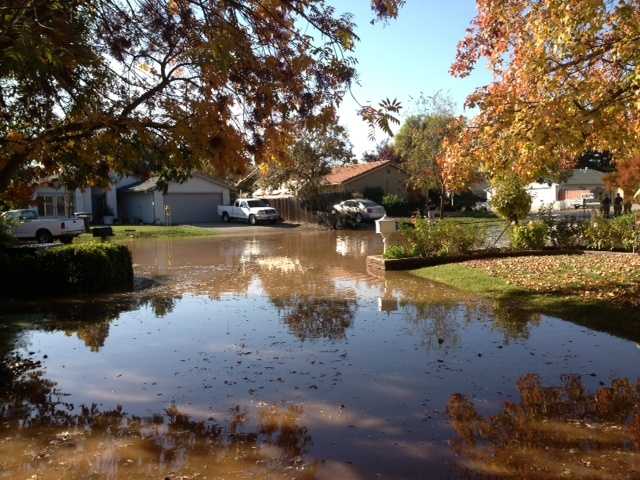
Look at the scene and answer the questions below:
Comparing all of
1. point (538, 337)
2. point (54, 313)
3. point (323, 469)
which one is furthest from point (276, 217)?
point (323, 469)

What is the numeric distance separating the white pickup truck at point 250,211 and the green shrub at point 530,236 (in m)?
25.5

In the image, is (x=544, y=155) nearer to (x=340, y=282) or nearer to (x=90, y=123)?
(x=340, y=282)

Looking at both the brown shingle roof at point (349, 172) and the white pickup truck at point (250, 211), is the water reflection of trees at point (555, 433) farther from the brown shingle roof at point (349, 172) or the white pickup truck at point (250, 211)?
the brown shingle roof at point (349, 172)

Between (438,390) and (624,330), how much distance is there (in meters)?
3.70

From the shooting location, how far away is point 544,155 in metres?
9.65

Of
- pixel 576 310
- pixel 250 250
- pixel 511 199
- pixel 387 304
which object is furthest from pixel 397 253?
pixel 250 250

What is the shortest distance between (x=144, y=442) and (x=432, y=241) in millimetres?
12029

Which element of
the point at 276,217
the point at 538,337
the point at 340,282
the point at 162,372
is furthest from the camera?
the point at 276,217

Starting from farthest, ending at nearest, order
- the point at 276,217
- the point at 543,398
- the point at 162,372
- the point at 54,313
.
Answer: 1. the point at 276,217
2. the point at 54,313
3. the point at 162,372
4. the point at 543,398

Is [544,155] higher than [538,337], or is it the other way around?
[544,155]

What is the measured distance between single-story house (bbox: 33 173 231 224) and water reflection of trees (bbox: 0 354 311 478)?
3566 cm

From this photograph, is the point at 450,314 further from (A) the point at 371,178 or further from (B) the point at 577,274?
(A) the point at 371,178

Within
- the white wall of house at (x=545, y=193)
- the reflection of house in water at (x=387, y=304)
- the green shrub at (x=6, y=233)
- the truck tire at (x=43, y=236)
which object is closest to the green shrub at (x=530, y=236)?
the reflection of house in water at (x=387, y=304)

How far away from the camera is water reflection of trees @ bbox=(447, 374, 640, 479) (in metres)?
4.31
